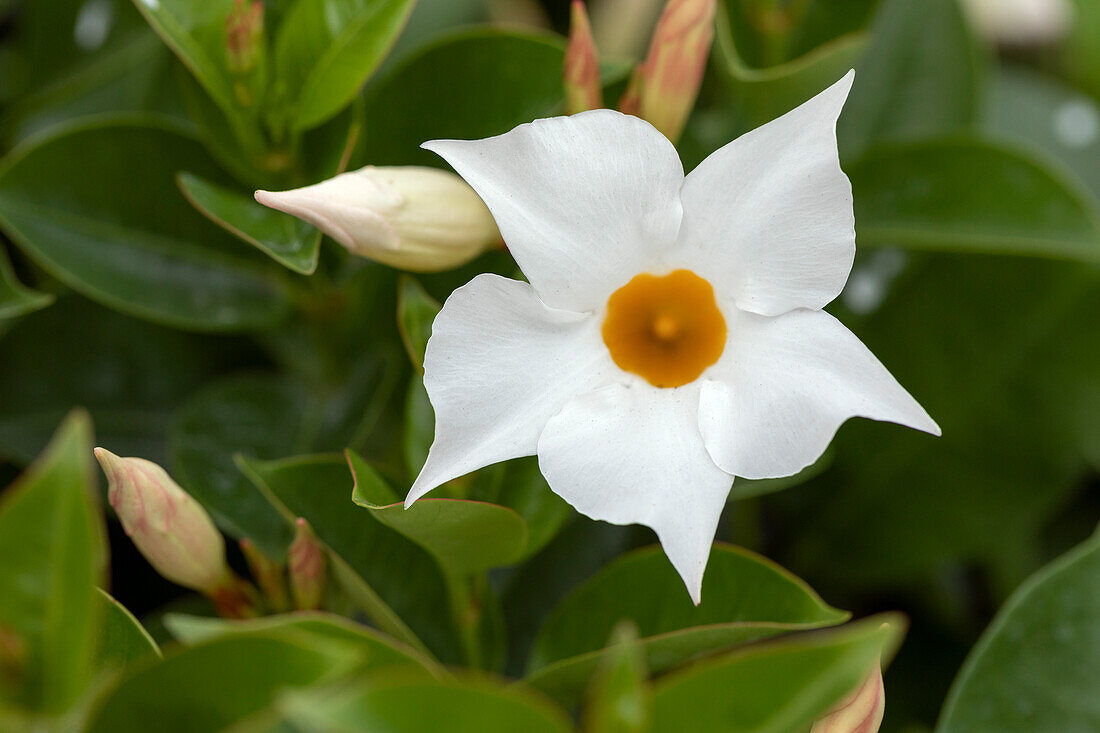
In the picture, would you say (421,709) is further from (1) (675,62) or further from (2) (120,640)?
(1) (675,62)

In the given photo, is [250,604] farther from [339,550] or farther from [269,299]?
[269,299]

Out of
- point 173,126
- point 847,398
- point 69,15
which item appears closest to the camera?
point 847,398

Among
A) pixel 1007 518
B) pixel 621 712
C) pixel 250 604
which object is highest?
pixel 621 712

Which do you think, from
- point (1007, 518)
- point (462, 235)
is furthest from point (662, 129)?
point (1007, 518)

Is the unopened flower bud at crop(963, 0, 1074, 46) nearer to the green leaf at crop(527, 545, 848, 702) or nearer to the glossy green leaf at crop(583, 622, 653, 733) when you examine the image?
the green leaf at crop(527, 545, 848, 702)

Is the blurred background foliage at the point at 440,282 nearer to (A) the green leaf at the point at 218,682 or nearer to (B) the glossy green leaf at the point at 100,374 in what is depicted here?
(B) the glossy green leaf at the point at 100,374

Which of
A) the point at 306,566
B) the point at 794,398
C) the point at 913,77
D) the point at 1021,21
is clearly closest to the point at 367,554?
the point at 306,566

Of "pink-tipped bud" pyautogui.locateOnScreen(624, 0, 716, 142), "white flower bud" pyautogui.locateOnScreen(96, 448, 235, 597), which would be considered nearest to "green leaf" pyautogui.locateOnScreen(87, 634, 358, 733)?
"white flower bud" pyautogui.locateOnScreen(96, 448, 235, 597)
